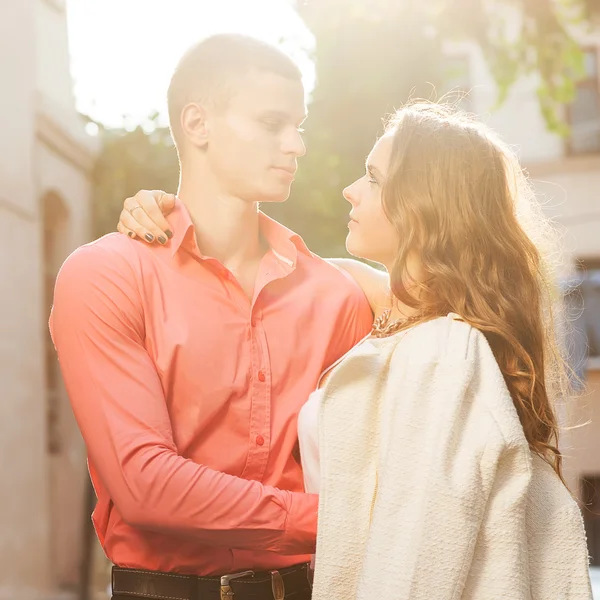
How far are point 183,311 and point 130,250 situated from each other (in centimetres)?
17

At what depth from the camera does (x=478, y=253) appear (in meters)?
2.24

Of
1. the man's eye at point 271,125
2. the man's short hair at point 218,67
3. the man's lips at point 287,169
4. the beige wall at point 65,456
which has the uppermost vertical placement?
the man's short hair at point 218,67

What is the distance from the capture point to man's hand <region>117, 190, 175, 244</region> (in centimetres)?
229

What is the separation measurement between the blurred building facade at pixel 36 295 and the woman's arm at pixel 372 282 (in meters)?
4.21

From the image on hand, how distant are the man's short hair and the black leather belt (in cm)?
91

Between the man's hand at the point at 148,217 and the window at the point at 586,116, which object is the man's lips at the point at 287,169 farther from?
the window at the point at 586,116

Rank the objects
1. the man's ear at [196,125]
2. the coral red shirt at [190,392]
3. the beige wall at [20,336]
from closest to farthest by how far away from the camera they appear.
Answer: the coral red shirt at [190,392]
the man's ear at [196,125]
the beige wall at [20,336]

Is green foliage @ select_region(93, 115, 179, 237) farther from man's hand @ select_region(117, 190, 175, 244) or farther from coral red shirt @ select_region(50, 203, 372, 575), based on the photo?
coral red shirt @ select_region(50, 203, 372, 575)

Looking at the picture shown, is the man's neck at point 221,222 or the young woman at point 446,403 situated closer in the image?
the young woman at point 446,403

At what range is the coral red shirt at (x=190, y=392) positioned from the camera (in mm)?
2020

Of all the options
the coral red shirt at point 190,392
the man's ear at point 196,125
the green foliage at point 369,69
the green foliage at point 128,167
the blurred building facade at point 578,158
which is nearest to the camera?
the coral red shirt at point 190,392

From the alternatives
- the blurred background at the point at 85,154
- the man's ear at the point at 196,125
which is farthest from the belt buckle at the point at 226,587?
the blurred background at the point at 85,154

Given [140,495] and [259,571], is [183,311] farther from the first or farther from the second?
[259,571]

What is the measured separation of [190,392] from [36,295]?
512cm
